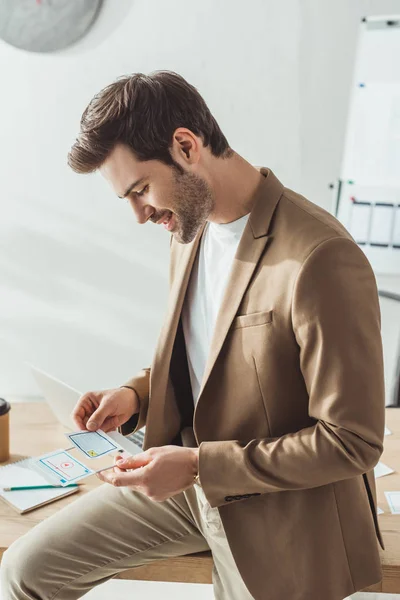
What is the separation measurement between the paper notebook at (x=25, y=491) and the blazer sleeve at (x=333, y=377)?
0.65 metres

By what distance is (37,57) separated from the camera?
8.28ft

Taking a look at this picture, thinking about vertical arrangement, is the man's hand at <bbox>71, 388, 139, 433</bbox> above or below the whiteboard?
below

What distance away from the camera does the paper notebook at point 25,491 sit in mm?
1601

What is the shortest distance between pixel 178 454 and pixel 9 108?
72.7 inches

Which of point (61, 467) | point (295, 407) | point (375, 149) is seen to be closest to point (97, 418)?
point (61, 467)

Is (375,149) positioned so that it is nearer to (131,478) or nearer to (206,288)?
(206,288)

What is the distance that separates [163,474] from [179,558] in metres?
0.36

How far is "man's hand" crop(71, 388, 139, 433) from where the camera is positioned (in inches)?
56.5

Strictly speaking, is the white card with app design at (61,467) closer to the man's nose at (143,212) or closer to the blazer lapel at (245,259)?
the blazer lapel at (245,259)

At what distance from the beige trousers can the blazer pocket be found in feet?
1.25

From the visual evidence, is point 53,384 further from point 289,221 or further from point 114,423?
point 289,221

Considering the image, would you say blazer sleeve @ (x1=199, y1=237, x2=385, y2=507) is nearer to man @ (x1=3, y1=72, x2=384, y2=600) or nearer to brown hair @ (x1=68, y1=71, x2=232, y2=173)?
man @ (x1=3, y1=72, x2=384, y2=600)

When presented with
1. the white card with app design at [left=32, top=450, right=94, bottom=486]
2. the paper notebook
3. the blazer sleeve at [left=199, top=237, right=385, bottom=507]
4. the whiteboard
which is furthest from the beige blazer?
the whiteboard

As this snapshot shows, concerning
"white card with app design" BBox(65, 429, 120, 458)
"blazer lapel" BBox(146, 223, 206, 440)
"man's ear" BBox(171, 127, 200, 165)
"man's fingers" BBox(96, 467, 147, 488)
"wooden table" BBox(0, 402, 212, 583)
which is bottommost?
"wooden table" BBox(0, 402, 212, 583)
